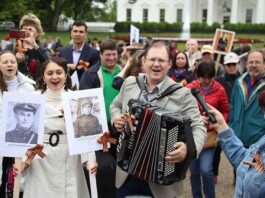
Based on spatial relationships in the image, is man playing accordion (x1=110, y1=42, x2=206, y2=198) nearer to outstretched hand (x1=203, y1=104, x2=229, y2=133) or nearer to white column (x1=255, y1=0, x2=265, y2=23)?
outstretched hand (x1=203, y1=104, x2=229, y2=133)

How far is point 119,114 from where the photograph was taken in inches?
189

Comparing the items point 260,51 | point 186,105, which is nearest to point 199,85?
point 260,51

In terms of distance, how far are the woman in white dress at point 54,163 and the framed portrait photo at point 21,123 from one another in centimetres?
29

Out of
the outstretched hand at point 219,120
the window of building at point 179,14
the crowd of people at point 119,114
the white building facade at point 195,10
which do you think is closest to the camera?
the outstretched hand at point 219,120

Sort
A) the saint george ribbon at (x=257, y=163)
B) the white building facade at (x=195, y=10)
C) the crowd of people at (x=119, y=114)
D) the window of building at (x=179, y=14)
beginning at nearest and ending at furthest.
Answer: the saint george ribbon at (x=257, y=163) < the crowd of people at (x=119, y=114) < the white building facade at (x=195, y=10) < the window of building at (x=179, y=14)

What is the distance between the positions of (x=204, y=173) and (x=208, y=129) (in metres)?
0.60

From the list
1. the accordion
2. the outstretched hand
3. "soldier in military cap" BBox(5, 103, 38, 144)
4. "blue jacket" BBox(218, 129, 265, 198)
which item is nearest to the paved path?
the accordion

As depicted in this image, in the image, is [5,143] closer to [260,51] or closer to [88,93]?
[88,93]

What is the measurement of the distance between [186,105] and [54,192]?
5.62 feet

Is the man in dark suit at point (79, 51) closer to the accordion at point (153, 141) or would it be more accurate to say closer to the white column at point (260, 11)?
the accordion at point (153, 141)

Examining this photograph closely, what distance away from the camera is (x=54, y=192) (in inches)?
201

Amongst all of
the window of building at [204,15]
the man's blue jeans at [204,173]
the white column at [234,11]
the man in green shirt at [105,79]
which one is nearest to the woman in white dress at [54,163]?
the man in green shirt at [105,79]

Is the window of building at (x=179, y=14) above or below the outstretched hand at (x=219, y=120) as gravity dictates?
below

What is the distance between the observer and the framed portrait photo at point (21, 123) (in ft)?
15.6
